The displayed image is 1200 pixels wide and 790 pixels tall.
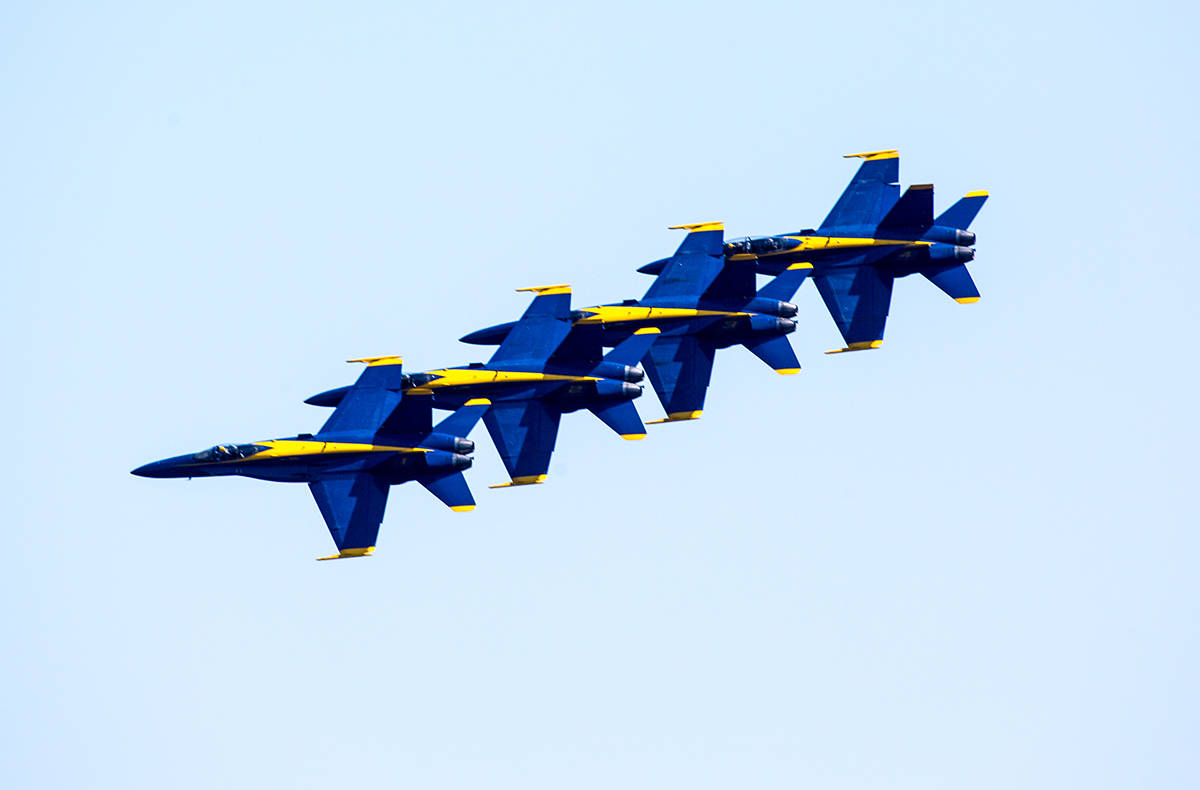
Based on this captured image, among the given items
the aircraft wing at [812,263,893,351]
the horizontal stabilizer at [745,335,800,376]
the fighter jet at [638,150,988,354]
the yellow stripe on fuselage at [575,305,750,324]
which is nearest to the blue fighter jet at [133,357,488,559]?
the yellow stripe on fuselage at [575,305,750,324]

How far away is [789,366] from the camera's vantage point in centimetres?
12712

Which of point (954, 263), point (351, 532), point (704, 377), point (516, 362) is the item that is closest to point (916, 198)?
point (954, 263)

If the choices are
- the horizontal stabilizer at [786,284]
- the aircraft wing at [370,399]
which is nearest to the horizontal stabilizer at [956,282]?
the horizontal stabilizer at [786,284]

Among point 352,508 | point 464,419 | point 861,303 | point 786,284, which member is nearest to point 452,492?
point 464,419

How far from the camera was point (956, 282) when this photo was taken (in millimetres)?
129500

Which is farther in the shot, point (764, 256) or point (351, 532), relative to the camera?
point (764, 256)

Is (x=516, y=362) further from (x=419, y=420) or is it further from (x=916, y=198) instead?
(x=916, y=198)

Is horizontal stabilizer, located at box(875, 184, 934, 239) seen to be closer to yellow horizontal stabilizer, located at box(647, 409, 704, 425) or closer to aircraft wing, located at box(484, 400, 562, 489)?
yellow horizontal stabilizer, located at box(647, 409, 704, 425)

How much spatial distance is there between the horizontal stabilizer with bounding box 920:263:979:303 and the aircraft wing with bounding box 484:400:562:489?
73.4ft

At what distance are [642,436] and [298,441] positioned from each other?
16821mm

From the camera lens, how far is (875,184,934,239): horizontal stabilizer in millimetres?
129125

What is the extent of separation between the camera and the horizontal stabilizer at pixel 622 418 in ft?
402

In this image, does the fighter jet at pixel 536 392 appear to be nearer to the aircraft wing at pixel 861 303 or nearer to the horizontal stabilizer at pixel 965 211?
the aircraft wing at pixel 861 303

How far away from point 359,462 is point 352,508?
7.26 ft
